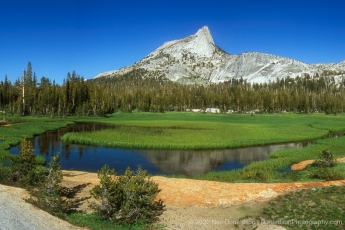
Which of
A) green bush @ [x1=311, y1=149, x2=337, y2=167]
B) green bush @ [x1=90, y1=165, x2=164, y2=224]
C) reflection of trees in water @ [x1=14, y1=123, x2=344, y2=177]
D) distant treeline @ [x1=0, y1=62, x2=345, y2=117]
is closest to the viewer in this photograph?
green bush @ [x1=90, y1=165, x2=164, y2=224]

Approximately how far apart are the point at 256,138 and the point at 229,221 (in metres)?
38.9

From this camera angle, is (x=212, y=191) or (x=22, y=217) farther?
(x=212, y=191)

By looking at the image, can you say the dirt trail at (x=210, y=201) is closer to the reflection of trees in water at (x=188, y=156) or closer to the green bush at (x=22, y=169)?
the green bush at (x=22, y=169)

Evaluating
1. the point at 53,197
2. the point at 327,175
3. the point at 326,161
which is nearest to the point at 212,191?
the point at 53,197

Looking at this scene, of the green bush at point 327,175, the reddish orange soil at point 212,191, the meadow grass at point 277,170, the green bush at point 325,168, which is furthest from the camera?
the meadow grass at point 277,170

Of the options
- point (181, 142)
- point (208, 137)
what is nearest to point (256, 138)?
point (208, 137)

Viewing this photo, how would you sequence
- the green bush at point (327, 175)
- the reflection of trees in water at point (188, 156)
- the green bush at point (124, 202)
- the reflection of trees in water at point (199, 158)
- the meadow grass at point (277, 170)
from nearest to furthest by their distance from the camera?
the green bush at point (124, 202) < the green bush at point (327, 175) < the meadow grass at point (277, 170) < the reflection of trees in water at point (199, 158) < the reflection of trees in water at point (188, 156)

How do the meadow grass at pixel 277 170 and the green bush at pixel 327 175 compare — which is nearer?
the green bush at pixel 327 175

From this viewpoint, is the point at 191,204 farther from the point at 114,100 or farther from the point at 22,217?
the point at 114,100

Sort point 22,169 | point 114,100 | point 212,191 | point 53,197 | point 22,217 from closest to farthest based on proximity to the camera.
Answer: point 22,217, point 53,197, point 22,169, point 212,191, point 114,100

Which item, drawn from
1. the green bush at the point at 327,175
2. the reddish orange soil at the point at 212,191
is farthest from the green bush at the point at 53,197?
the green bush at the point at 327,175

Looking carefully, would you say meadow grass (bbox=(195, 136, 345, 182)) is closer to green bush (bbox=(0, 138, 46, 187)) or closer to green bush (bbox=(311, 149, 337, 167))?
green bush (bbox=(311, 149, 337, 167))

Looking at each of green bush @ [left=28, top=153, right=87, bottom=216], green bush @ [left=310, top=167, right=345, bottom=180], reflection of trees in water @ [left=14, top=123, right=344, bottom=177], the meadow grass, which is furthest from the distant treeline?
green bush @ [left=310, top=167, right=345, bottom=180]

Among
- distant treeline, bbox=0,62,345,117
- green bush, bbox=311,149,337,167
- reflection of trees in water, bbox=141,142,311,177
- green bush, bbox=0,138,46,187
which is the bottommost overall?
reflection of trees in water, bbox=141,142,311,177
